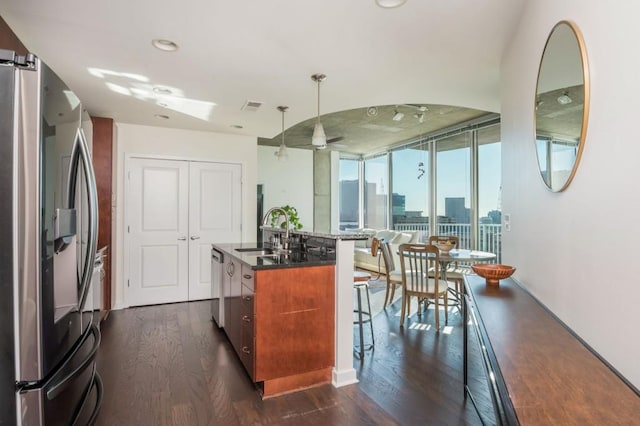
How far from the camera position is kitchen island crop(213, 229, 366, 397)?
242 cm

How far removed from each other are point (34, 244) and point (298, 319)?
68.0 inches

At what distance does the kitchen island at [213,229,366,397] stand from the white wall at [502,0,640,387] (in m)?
1.28

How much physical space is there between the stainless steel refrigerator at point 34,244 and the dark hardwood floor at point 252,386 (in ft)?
3.74

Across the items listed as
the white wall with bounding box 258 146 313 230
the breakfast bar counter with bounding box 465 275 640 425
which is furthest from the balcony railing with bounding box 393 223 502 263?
the breakfast bar counter with bounding box 465 275 640 425

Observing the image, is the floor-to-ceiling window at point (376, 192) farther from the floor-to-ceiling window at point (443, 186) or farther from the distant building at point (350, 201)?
the distant building at point (350, 201)

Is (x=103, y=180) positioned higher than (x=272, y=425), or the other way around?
(x=103, y=180)

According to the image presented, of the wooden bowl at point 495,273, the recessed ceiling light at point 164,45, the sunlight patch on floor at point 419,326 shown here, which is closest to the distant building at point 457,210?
the sunlight patch on floor at point 419,326

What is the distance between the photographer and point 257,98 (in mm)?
3773

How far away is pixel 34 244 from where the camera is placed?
3.58 ft

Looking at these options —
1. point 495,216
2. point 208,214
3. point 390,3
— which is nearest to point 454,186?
point 495,216

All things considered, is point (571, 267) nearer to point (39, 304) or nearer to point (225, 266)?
point (39, 304)

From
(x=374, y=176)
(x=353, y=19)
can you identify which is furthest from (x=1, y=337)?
(x=374, y=176)

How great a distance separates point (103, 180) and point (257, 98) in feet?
7.70

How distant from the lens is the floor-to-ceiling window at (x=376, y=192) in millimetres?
8297
